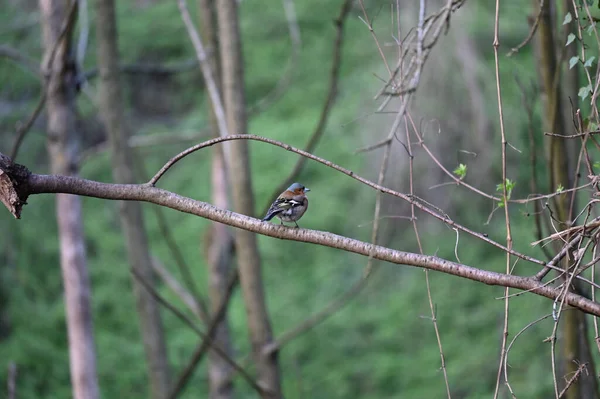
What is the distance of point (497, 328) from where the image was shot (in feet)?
26.0

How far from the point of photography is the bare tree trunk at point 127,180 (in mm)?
6297

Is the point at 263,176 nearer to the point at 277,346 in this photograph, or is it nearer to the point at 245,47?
the point at 245,47

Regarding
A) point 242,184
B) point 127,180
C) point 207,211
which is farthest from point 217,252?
point 207,211

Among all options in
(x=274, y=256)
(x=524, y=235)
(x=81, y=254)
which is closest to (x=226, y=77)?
(x=81, y=254)

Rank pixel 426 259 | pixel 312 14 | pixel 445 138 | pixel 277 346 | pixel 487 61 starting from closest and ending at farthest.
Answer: pixel 426 259, pixel 277 346, pixel 445 138, pixel 487 61, pixel 312 14

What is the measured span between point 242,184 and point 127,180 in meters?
1.50

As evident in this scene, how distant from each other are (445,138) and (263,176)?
339 centimetres

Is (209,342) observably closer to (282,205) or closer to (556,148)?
(282,205)

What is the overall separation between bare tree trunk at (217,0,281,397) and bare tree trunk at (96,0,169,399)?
1.35 metres

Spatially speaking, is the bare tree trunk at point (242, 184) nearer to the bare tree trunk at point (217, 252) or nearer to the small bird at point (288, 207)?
the small bird at point (288, 207)

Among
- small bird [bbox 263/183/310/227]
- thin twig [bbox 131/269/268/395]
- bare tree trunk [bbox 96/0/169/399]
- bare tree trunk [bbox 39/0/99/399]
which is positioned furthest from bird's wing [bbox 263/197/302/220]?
bare tree trunk [bbox 96/0/169/399]

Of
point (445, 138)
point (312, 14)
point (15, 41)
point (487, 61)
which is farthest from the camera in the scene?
point (312, 14)

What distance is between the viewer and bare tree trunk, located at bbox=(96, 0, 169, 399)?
248 inches

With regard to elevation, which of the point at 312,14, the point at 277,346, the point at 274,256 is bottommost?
→ the point at 277,346
